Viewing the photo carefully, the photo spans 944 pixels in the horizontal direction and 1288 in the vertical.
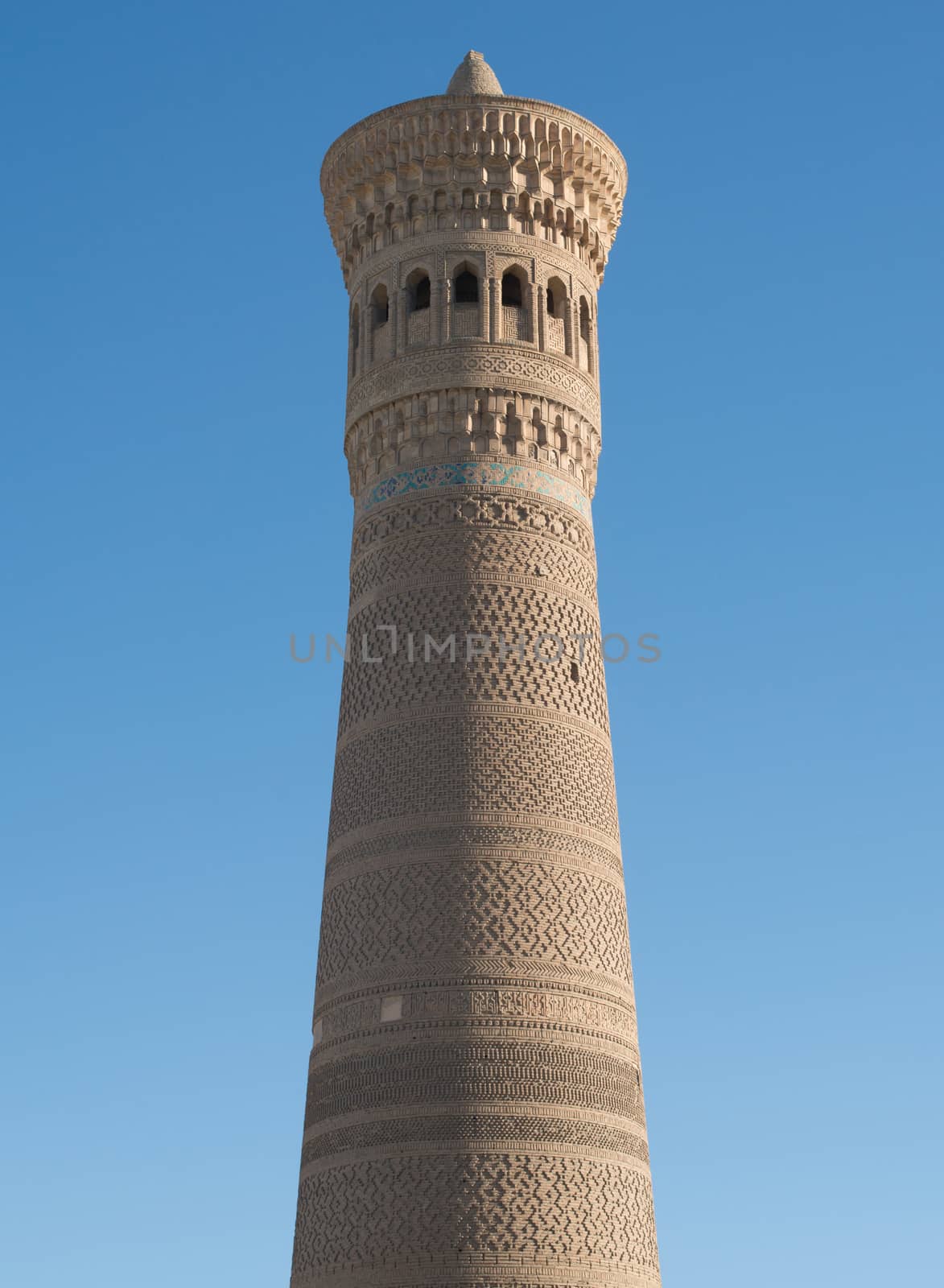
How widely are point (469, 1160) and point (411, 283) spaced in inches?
264

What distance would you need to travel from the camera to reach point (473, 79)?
16469 millimetres

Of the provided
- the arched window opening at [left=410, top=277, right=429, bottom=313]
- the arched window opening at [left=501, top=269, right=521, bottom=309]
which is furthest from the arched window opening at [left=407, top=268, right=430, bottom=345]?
the arched window opening at [left=501, top=269, right=521, bottom=309]

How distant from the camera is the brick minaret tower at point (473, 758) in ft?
42.8

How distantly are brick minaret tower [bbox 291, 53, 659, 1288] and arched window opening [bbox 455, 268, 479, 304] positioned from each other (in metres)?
0.03

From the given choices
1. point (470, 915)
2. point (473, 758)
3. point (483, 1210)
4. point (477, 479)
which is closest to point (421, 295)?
point (477, 479)

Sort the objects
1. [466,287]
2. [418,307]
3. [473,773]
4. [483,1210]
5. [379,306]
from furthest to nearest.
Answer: [379,306] → [418,307] → [466,287] → [473,773] → [483,1210]

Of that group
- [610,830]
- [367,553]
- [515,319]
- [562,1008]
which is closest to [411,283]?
[515,319]

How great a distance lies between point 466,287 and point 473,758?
3867 mm

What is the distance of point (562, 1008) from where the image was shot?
534 inches

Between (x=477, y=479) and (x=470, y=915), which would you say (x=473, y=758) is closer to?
(x=470, y=915)

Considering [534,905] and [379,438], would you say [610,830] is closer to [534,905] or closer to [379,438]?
[534,905]

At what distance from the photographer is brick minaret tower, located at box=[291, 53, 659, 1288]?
1303cm

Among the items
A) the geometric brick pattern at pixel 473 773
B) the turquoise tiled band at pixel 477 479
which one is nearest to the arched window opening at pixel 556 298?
the turquoise tiled band at pixel 477 479

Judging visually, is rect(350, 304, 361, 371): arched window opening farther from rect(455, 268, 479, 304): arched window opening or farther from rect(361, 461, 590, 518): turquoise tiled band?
rect(361, 461, 590, 518): turquoise tiled band
